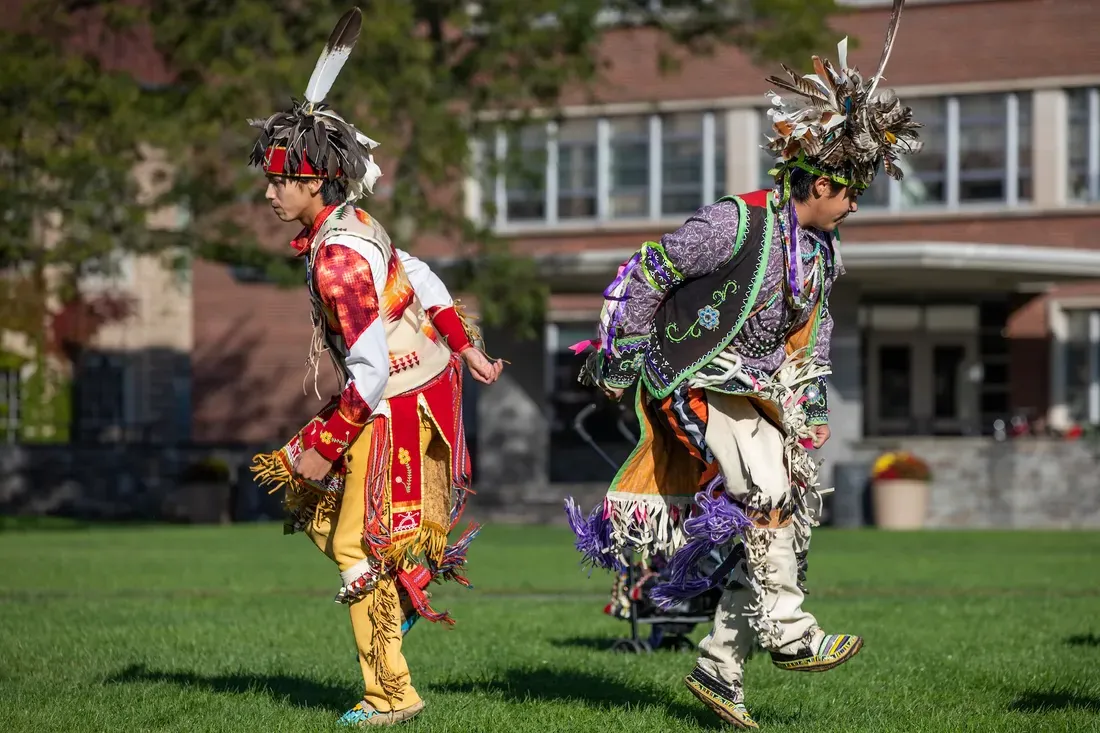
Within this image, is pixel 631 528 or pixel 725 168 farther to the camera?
pixel 725 168

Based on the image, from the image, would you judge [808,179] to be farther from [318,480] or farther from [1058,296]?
[1058,296]

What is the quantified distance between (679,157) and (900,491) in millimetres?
10493

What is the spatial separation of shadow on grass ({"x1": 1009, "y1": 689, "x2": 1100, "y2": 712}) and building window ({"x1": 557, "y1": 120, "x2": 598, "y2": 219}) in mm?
27645

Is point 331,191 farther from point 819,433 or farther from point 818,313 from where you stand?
point 819,433

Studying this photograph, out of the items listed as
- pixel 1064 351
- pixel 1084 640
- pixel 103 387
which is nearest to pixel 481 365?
pixel 1084 640

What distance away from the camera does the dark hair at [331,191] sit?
6.51 meters

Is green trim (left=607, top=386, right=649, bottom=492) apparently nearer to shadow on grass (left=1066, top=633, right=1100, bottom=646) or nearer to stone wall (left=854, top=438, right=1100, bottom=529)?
shadow on grass (left=1066, top=633, right=1100, bottom=646)

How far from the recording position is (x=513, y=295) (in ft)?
82.3

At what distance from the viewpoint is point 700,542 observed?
Result: 6.34 meters

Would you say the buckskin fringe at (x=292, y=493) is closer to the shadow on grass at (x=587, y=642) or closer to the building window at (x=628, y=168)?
the shadow on grass at (x=587, y=642)

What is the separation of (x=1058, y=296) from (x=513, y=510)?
11.0m

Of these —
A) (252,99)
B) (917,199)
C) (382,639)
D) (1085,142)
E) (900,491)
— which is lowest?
(900,491)

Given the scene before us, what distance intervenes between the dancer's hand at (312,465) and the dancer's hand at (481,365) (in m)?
0.66

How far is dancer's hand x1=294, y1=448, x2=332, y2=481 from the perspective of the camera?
609 cm
